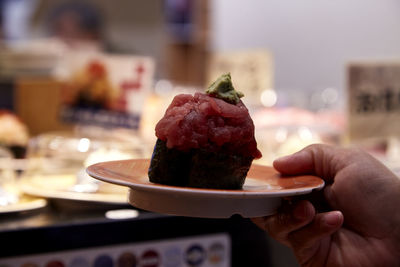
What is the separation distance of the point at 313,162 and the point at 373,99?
1290 mm

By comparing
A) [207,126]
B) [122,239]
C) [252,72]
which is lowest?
[122,239]

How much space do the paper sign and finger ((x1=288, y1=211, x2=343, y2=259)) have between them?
1895 mm

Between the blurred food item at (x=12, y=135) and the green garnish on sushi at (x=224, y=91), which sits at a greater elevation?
the green garnish on sushi at (x=224, y=91)

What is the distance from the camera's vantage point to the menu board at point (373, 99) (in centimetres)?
260

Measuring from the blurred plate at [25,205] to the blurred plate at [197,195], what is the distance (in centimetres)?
64

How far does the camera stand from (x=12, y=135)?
2822 millimetres

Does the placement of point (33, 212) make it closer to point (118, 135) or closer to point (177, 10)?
point (118, 135)

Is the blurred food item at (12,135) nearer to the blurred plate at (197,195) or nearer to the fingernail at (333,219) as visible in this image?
the blurred plate at (197,195)

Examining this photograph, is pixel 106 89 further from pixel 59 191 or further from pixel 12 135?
pixel 59 191

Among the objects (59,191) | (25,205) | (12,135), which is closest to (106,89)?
(12,135)

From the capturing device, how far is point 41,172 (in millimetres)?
2148

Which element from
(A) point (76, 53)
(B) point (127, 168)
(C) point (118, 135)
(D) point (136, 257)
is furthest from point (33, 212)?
(A) point (76, 53)

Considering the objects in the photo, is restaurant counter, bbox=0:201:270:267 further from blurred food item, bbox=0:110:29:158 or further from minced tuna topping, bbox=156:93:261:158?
blurred food item, bbox=0:110:29:158

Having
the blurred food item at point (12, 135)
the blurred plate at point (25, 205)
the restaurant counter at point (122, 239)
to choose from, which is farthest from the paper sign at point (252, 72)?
the blurred plate at point (25, 205)
